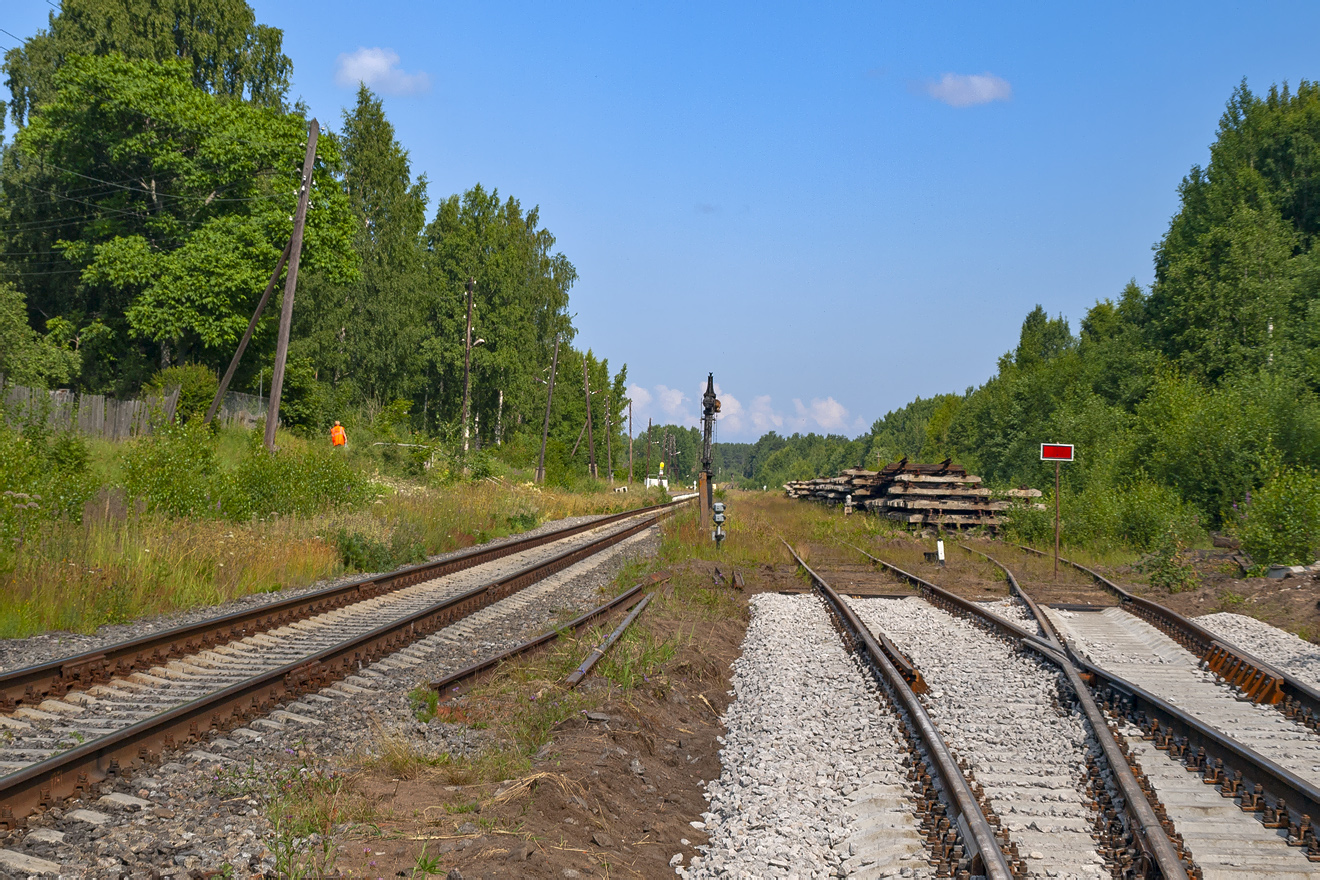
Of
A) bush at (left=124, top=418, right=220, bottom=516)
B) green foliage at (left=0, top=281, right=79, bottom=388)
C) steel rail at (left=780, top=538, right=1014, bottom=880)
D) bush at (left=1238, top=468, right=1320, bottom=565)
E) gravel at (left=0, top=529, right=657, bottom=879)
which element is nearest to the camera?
gravel at (left=0, top=529, right=657, bottom=879)

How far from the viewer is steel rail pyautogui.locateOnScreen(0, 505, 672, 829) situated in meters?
4.14

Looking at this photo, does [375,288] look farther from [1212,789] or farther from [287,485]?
[1212,789]

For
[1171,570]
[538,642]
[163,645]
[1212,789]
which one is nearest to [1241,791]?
[1212,789]

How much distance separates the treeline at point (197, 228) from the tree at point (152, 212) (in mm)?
77

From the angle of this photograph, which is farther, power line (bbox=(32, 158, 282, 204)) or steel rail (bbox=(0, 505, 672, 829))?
power line (bbox=(32, 158, 282, 204))

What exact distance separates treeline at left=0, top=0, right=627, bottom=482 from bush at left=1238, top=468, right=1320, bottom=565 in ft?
83.3

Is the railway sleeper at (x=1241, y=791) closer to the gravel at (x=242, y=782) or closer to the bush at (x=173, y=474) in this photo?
the gravel at (x=242, y=782)

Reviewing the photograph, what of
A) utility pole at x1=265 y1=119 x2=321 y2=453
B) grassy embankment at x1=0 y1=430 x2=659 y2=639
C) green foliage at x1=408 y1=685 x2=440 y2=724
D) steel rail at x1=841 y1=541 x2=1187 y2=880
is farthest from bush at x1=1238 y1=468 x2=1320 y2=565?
utility pole at x1=265 y1=119 x2=321 y2=453

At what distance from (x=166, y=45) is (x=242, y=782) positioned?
136 feet

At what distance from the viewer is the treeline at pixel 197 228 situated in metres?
31.2

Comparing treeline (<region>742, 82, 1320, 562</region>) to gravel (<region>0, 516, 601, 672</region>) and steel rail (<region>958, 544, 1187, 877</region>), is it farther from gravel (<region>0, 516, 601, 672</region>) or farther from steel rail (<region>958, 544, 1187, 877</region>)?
gravel (<region>0, 516, 601, 672</region>)

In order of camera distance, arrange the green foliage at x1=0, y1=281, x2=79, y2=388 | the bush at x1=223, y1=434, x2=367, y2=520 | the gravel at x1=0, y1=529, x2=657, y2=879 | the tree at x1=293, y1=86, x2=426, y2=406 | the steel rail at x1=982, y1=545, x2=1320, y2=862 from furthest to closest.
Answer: the tree at x1=293, y1=86, x2=426, y2=406 → the green foliage at x1=0, y1=281, x2=79, y2=388 → the bush at x1=223, y1=434, x2=367, y2=520 → the steel rail at x1=982, y1=545, x2=1320, y2=862 → the gravel at x1=0, y1=529, x2=657, y2=879

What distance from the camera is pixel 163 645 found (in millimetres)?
7723

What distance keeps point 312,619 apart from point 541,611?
3.03 m
